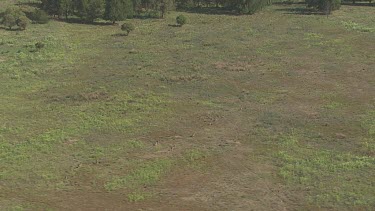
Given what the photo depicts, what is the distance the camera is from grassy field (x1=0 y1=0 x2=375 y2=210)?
29047 mm

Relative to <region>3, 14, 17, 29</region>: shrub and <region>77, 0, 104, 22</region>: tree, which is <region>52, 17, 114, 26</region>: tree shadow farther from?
<region>3, 14, 17, 29</region>: shrub

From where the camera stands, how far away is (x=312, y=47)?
6109cm

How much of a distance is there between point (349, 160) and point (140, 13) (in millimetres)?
57127

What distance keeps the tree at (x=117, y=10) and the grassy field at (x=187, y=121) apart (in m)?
7.29

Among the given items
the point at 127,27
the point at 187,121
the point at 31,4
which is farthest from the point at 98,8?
the point at 187,121

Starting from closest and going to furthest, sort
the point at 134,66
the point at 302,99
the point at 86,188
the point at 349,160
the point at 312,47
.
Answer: the point at 86,188, the point at 349,160, the point at 302,99, the point at 134,66, the point at 312,47

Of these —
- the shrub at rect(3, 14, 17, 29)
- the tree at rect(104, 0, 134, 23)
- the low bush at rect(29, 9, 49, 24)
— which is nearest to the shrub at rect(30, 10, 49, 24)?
the low bush at rect(29, 9, 49, 24)

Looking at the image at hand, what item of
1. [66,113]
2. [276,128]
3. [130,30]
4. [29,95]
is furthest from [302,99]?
[130,30]

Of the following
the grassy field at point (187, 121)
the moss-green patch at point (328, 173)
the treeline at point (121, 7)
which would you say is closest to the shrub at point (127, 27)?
the grassy field at point (187, 121)

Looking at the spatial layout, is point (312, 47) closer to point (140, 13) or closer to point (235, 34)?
point (235, 34)

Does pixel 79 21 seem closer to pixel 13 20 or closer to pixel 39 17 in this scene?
pixel 39 17

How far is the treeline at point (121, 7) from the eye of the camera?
73562 millimetres

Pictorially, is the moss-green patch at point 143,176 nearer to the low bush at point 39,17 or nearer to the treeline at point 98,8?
the treeline at point 98,8

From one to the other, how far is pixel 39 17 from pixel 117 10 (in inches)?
460
